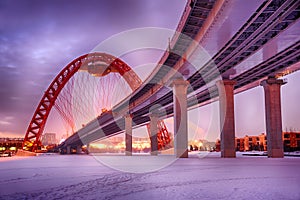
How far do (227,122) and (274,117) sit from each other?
560 centimetres

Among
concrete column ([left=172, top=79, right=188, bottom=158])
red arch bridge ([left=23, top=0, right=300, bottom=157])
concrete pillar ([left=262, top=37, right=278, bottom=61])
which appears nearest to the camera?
red arch bridge ([left=23, top=0, right=300, bottom=157])

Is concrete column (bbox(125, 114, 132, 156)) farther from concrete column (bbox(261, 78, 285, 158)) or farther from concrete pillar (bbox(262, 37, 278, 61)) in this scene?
concrete pillar (bbox(262, 37, 278, 61))

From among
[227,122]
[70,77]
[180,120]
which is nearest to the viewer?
[227,122]

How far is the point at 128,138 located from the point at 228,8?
63775mm

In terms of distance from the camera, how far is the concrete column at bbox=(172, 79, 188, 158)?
4514 centimetres

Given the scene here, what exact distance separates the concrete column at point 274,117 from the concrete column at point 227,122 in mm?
4371

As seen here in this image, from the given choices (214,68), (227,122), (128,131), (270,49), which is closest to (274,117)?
(227,122)

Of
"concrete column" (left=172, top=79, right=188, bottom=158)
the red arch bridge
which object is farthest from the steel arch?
"concrete column" (left=172, top=79, right=188, bottom=158)

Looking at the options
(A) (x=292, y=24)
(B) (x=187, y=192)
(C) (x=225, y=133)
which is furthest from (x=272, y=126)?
(B) (x=187, y=192)

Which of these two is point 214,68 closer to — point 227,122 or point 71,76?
point 227,122

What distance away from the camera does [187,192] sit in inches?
450

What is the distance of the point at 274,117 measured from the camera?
1778 inches

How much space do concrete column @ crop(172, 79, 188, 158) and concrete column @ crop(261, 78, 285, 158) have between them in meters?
9.98

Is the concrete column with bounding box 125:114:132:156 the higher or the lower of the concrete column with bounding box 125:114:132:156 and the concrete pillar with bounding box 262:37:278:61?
the lower
